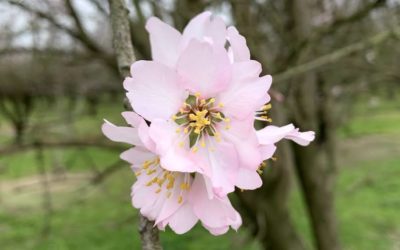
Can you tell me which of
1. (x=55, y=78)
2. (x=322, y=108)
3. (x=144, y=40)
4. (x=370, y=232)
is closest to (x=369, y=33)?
(x=322, y=108)

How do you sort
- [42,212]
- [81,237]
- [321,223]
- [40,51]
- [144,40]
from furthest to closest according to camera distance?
1. [42,212]
2. [81,237]
3. [321,223]
4. [40,51]
5. [144,40]

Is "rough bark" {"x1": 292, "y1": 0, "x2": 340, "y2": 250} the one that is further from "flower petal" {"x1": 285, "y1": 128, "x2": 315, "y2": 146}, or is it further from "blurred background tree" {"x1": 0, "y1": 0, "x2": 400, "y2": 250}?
"flower petal" {"x1": 285, "y1": 128, "x2": 315, "y2": 146}

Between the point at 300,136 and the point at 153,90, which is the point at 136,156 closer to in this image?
the point at 153,90

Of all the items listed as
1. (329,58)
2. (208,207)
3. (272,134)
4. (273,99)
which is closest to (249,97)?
(272,134)

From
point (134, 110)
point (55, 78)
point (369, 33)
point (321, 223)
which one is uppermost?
point (55, 78)

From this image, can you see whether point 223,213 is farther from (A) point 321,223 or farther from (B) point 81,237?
(B) point 81,237

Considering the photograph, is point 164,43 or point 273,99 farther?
point 273,99

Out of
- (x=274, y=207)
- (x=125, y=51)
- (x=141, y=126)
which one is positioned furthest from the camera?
(x=274, y=207)
